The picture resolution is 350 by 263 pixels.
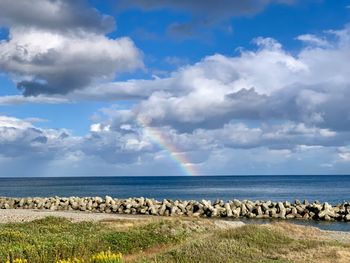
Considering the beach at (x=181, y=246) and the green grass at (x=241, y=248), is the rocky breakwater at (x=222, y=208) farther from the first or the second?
the green grass at (x=241, y=248)

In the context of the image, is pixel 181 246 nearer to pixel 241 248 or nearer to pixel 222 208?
pixel 241 248

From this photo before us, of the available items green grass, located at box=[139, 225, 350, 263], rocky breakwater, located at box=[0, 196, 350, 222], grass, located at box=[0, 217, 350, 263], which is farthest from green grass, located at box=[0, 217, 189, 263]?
rocky breakwater, located at box=[0, 196, 350, 222]

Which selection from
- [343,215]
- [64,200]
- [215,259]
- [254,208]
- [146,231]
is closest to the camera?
[215,259]

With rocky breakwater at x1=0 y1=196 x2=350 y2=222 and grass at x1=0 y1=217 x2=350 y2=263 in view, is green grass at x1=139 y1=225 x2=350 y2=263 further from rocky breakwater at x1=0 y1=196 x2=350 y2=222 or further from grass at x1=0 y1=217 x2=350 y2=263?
rocky breakwater at x1=0 y1=196 x2=350 y2=222

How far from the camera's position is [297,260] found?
19062mm

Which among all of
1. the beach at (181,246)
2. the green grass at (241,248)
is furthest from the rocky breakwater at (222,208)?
the green grass at (241,248)

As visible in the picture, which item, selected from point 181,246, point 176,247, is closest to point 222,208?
point 176,247

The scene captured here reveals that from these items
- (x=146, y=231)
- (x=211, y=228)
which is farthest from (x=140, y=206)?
(x=146, y=231)

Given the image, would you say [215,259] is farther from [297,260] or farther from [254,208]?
[254,208]

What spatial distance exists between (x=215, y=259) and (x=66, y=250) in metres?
5.53

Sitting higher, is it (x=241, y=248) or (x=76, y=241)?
(x=76, y=241)

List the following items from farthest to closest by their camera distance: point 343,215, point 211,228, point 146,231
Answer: point 343,215 < point 211,228 < point 146,231

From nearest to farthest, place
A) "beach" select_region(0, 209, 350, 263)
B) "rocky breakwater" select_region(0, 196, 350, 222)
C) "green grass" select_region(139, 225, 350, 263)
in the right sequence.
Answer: "green grass" select_region(139, 225, 350, 263)
"beach" select_region(0, 209, 350, 263)
"rocky breakwater" select_region(0, 196, 350, 222)

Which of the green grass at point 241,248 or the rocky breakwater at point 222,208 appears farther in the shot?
the rocky breakwater at point 222,208
